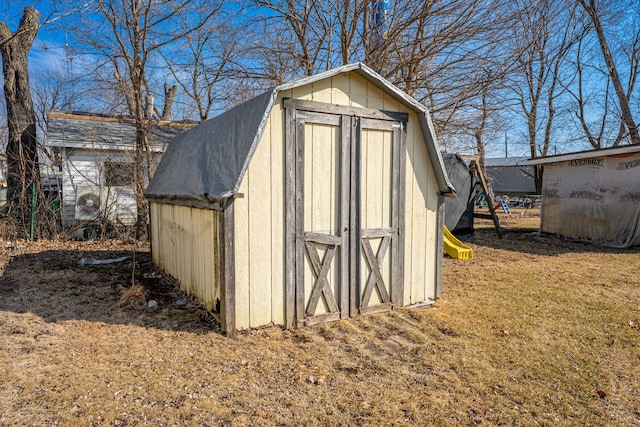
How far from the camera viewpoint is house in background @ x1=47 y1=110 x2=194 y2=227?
10508 mm

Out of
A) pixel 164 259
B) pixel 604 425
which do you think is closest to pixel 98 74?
pixel 164 259

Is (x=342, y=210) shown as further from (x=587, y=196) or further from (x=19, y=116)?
(x=19, y=116)

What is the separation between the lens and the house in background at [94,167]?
10508 millimetres

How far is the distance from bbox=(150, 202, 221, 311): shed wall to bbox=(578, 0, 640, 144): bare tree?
17290 millimetres

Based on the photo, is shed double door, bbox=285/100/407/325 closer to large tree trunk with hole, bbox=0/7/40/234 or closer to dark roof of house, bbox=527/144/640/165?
dark roof of house, bbox=527/144/640/165

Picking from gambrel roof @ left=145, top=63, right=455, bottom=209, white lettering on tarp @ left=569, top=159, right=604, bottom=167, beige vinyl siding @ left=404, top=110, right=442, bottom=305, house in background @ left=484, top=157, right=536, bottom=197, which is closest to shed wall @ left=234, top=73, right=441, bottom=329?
gambrel roof @ left=145, top=63, right=455, bottom=209

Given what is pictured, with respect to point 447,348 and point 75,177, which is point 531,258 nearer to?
point 447,348

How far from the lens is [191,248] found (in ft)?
16.7

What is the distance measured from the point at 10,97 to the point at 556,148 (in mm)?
22521

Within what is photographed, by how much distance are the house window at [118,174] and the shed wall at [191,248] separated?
453 cm

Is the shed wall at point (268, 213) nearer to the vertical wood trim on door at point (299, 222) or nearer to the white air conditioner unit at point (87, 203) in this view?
the vertical wood trim on door at point (299, 222)

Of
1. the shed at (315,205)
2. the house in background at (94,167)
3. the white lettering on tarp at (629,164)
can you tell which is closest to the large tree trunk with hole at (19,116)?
the house in background at (94,167)

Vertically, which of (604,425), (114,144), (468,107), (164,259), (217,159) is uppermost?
(468,107)

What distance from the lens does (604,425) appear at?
8.82 feet
